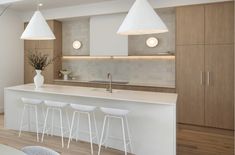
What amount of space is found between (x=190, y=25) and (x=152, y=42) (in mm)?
1110

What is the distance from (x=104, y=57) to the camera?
594 centimetres

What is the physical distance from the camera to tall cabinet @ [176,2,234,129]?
435 cm

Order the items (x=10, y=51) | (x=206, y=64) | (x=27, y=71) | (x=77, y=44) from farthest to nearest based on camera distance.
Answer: (x=27, y=71) → (x=77, y=44) → (x=10, y=51) → (x=206, y=64)

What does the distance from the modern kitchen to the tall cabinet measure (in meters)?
0.02

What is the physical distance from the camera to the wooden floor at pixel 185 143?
3424mm

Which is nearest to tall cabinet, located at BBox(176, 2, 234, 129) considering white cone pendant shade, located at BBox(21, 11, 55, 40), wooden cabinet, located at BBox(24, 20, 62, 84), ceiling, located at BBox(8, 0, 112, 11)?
ceiling, located at BBox(8, 0, 112, 11)

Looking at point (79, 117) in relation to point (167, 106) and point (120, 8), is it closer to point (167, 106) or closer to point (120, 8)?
point (167, 106)

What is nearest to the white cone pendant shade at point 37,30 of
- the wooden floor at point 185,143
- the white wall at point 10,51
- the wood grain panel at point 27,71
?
the wooden floor at point 185,143

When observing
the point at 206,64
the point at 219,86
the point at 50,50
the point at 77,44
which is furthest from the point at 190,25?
the point at 50,50

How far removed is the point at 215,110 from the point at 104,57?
3071mm

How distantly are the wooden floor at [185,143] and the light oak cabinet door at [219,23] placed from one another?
1.90m

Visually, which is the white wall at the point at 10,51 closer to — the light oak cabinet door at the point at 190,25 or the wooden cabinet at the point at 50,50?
the wooden cabinet at the point at 50,50

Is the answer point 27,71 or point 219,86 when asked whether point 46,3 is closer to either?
point 27,71

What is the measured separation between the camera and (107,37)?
562cm
